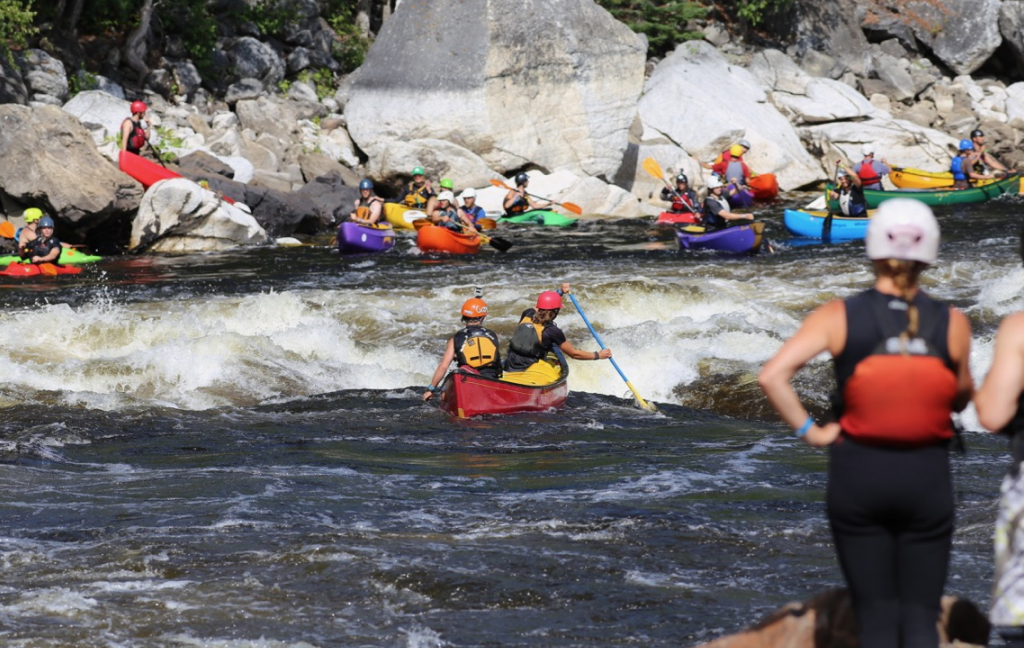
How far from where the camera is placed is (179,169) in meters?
19.9

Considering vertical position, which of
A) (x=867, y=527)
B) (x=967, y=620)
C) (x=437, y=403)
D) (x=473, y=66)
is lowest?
(x=437, y=403)

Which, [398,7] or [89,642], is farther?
[398,7]

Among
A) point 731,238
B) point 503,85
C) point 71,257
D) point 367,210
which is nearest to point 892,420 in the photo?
point 731,238

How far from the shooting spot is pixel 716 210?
16.9 m

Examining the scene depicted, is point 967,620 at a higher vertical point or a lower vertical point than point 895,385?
lower

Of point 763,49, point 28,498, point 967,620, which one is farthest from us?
point 763,49

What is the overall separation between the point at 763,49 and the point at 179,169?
718 inches

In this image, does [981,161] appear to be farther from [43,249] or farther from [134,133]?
[43,249]

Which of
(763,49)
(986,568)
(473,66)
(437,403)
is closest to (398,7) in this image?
(473,66)

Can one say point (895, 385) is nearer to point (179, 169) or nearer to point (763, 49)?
point (179, 169)

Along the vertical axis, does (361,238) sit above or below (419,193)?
below

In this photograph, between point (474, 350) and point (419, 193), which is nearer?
point (474, 350)

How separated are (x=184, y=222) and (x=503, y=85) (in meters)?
7.52

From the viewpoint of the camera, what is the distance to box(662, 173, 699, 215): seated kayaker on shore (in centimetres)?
1950
